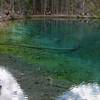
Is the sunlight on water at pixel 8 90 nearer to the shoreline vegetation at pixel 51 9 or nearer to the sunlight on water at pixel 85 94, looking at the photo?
the sunlight on water at pixel 85 94

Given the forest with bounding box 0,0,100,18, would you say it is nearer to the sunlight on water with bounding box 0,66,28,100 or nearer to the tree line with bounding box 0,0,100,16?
the tree line with bounding box 0,0,100,16

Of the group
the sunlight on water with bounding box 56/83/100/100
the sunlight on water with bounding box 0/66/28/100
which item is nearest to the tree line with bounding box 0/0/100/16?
the sunlight on water with bounding box 56/83/100/100

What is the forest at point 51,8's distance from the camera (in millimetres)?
46112

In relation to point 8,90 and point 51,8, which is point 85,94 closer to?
point 8,90

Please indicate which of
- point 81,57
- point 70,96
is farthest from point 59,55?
point 70,96

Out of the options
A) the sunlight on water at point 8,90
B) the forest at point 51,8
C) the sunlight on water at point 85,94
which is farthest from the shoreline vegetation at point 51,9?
the sunlight on water at point 8,90

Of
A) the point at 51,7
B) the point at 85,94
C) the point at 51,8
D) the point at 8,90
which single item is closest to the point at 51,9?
the point at 51,8

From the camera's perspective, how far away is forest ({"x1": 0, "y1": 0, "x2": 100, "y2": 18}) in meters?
46.1

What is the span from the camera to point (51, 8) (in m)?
51.6

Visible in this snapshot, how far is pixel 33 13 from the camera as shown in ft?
164

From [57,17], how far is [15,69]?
36232mm

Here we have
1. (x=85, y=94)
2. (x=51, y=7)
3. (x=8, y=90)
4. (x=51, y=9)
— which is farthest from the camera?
(x=51, y=7)

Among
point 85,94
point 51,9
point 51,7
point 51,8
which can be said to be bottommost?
point 85,94

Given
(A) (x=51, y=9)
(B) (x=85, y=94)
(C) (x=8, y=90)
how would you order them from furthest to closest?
(A) (x=51, y=9) < (B) (x=85, y=94) < (C) (x=8, y=90)
